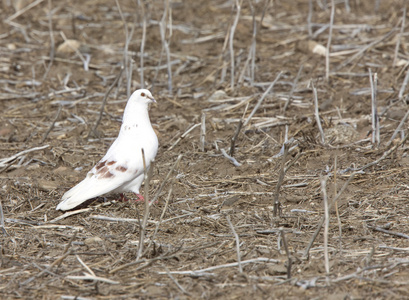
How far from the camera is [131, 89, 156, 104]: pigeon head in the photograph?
217 inches

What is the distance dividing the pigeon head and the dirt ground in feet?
2.07

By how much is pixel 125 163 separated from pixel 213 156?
4.06ft

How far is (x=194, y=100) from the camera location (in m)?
7.82

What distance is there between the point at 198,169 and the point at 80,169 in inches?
46.3

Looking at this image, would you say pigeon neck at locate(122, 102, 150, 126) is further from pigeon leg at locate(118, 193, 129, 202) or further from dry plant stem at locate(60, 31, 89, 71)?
dry plant stem at locate(60, 31, 89, 71)

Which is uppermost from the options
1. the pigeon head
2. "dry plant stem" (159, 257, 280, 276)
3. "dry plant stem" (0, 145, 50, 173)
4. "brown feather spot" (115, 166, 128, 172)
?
the pigeon head

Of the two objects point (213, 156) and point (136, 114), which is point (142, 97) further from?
point (213, 156)

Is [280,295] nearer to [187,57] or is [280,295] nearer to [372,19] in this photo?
[187,57]

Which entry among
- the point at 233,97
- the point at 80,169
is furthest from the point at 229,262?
the point at 233,97

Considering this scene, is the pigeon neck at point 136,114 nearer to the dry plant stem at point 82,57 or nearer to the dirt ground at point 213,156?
the dirt ground at point 213,156

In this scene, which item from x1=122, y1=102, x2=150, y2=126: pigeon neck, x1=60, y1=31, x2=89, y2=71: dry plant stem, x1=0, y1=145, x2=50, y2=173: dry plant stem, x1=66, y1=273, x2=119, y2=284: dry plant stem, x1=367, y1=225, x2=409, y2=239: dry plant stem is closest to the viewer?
x1=66, y1=273, x2=119, y2=284: dry plant stem

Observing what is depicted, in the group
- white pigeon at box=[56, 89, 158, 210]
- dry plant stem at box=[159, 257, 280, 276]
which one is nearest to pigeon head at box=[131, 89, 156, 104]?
white pigeon at box=[56, 89, 158, 210]

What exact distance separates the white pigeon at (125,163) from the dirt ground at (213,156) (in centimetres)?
17

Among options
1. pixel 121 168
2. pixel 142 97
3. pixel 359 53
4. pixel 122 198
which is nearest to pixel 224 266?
pixel 121 168
